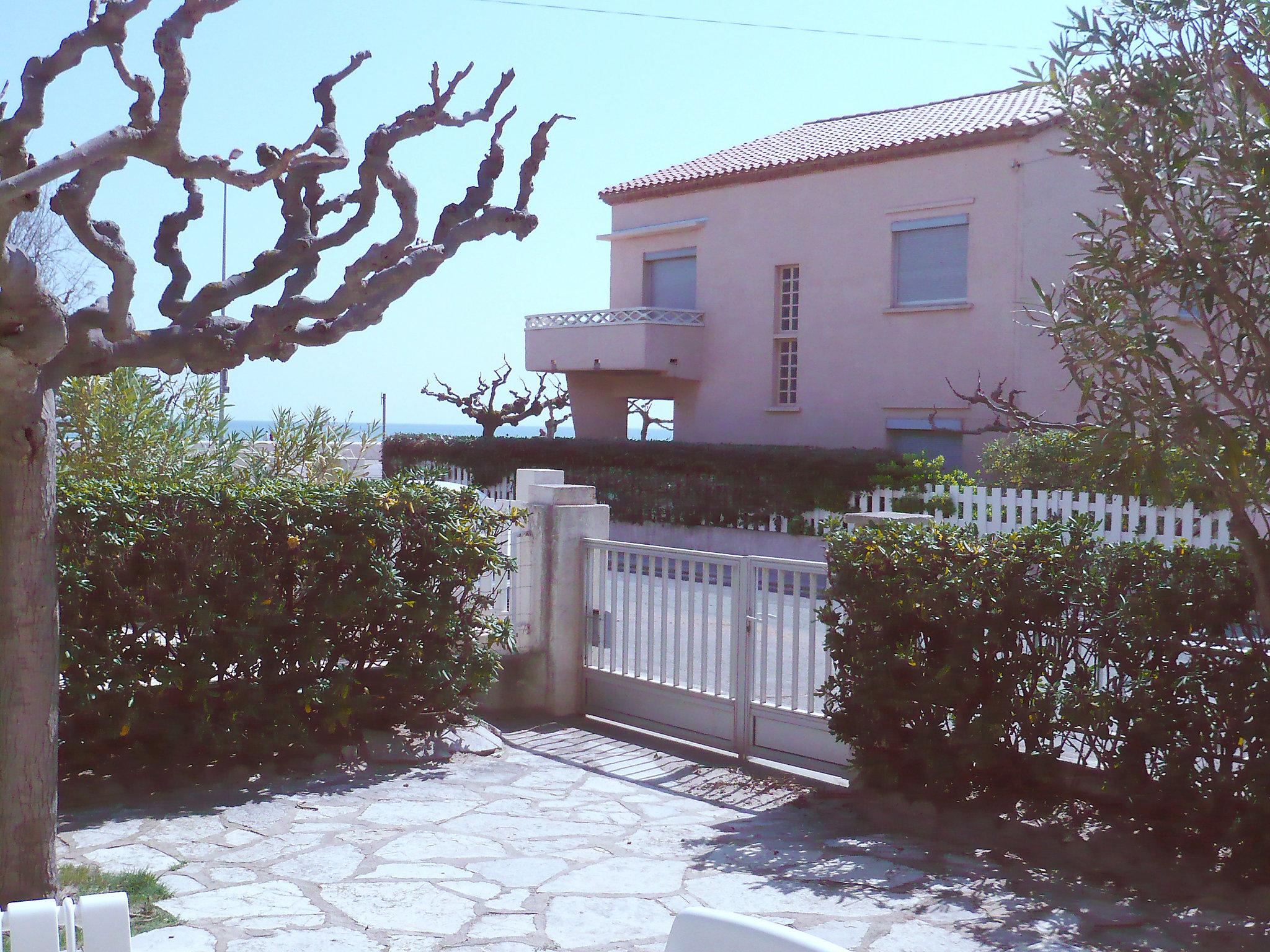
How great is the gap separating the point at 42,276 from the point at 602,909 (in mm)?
3377

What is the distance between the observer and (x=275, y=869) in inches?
216

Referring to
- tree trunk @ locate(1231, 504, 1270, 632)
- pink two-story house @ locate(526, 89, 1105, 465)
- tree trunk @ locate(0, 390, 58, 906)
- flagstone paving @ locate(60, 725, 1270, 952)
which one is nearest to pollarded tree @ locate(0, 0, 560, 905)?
tree trunk @ locate(0, 390, 58, 906)

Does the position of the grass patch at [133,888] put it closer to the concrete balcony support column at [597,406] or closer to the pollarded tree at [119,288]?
the pollarded tree at [119,288]

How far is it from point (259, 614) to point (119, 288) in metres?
2.73

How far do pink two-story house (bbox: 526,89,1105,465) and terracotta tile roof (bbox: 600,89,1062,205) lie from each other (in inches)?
2.1

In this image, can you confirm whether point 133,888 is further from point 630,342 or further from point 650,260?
point 650,260

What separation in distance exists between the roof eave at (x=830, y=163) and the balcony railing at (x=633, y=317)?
268 centimetres

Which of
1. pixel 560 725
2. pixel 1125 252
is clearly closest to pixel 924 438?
pixel 560 725

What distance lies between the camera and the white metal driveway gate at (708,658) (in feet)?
24.5

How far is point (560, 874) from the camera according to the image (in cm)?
Result: 556

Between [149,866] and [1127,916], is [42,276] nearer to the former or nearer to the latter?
[149,866]

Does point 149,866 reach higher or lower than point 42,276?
lower

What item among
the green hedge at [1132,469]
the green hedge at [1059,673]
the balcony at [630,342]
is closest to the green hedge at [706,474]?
the balcony at [630,342]

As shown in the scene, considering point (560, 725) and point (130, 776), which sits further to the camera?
point (560, 725)
